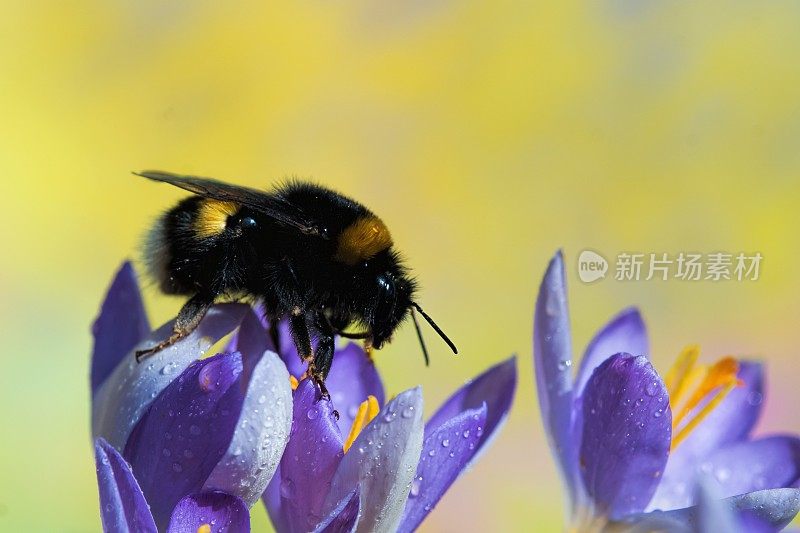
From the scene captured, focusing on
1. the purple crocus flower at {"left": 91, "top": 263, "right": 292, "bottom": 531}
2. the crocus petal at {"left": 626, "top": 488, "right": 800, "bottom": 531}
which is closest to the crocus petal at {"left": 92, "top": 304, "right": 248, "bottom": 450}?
the purple crocus flower at {"left": 91, "top": 263, "right": 292, "bottom": 531}

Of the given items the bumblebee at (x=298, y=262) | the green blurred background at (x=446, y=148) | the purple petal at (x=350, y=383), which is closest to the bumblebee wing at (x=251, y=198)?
the bumblebee at (x=298, y=262)

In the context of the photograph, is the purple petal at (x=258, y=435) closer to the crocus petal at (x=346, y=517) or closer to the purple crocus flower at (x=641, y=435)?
the crocus petal at (x=346, y=517)

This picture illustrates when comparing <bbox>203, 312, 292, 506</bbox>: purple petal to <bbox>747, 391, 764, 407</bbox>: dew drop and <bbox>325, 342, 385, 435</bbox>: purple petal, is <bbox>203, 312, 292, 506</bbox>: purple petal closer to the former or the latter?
<bbox>325, 342, 385, 435</bbox>: purple petal

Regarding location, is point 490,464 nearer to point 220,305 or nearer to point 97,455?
point 220,305

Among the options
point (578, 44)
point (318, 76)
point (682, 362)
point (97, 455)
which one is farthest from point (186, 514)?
point (578, 44)

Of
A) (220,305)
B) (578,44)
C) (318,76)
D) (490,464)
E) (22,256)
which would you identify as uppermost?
(578,44)

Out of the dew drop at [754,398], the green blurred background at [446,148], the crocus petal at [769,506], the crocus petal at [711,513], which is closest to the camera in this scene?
the crocus petal at [711,513]

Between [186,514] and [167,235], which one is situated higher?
[167,235]
